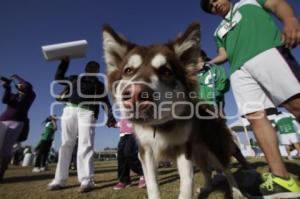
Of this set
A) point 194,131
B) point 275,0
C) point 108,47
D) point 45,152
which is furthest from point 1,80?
point 275,0

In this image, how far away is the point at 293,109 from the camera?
3.15 m

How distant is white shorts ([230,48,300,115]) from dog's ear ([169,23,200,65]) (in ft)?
2.06

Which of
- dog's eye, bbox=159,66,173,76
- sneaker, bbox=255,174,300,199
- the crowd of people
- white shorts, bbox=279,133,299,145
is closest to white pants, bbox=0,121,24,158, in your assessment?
the crowd of people

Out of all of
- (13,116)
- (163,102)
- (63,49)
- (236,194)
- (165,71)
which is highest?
(63,49)

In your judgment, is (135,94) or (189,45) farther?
(189,45)

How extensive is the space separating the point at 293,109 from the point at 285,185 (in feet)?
2.87

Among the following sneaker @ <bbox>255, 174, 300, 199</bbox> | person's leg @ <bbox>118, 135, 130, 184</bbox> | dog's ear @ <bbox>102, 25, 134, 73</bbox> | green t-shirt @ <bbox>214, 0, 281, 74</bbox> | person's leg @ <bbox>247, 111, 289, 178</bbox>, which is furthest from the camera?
person's leg @ <bbox>118, 135, 130, 184</bbox>

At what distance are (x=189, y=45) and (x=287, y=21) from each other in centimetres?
129

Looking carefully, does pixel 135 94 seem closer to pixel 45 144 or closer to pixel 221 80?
pixel 221 80

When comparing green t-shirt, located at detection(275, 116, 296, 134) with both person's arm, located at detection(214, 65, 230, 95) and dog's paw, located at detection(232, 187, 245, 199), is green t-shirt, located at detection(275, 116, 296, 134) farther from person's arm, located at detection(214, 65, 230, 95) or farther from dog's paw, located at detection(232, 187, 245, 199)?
dog's paw, located at detection(232, 187, 245, 199)

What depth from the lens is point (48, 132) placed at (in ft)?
39.0

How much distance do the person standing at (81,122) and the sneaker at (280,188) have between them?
11.4 ft

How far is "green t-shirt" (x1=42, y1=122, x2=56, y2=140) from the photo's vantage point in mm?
11834

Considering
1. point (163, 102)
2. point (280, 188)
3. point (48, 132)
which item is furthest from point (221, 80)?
point (48, 132)
